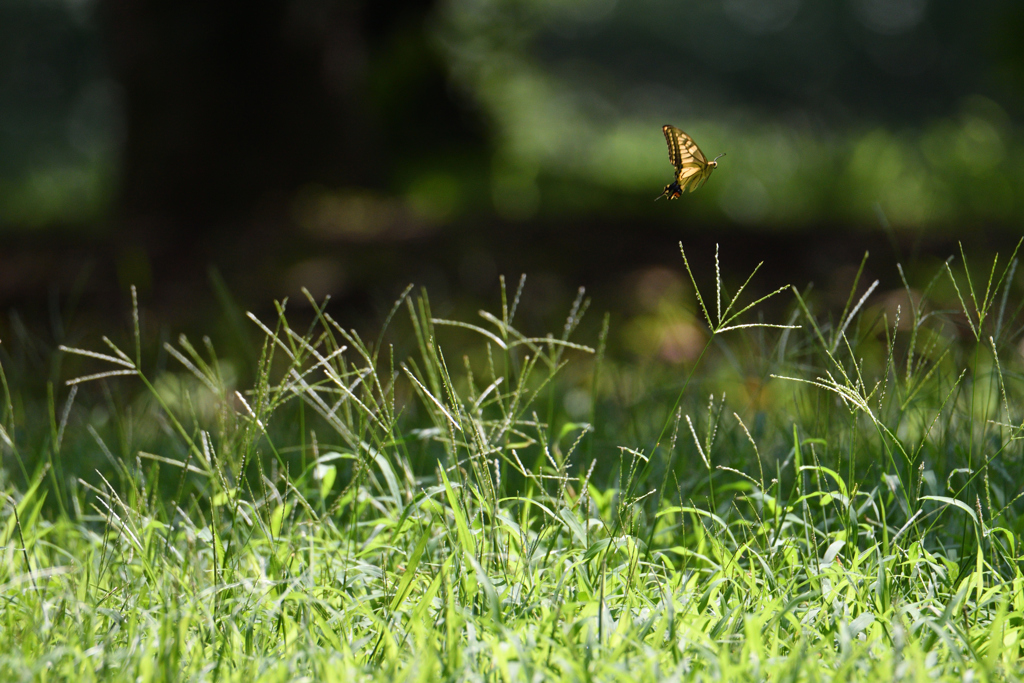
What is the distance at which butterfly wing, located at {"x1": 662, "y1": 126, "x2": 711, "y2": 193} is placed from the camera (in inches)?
51.4

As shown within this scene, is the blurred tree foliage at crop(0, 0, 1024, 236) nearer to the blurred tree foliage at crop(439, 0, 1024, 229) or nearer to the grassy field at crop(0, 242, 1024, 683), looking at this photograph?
the blurred tree foliage at crop(439, 0, 1024, 229)

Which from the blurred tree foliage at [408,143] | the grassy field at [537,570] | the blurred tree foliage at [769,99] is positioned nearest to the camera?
the grassy field at [537,570]

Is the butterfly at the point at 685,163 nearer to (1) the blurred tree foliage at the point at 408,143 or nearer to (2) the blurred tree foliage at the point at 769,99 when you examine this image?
(2) the blurred tree foliage at the point at 769,99

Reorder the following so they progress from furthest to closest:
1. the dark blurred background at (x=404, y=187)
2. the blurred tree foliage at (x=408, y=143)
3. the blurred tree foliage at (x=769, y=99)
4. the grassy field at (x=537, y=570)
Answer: the blurred tree foliage at (x=769, y=99), the blurred tree foliage at (x=408, y=143), the dark blurred background at (x=404, y=187), the grassy field at (x=537, y=570)

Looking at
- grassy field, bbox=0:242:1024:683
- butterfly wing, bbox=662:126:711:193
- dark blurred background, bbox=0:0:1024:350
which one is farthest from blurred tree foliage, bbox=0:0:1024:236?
butterfly wing, bbox=662:126:711:193

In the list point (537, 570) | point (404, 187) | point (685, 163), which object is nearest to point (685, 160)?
point (685, 163)

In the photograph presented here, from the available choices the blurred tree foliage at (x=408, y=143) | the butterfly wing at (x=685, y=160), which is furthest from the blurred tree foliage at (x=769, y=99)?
the butterfly wing at (x=685, y=160)

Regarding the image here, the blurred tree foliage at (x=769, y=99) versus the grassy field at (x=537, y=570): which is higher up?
the grassy field at (x=537, y=570)

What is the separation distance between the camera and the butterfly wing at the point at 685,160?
1305 mm

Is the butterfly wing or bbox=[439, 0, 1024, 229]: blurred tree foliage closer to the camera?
the butterfly wing

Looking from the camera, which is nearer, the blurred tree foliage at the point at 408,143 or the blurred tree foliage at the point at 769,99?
the blurred tree foliage at the point at 408,143

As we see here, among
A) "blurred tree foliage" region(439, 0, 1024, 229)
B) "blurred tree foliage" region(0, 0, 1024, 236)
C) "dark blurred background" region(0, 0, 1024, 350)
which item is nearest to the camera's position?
"dark blurred background" region(0, 0, 1024, 350)

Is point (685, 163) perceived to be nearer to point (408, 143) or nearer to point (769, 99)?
point (408, 143)

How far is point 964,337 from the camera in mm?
3447
